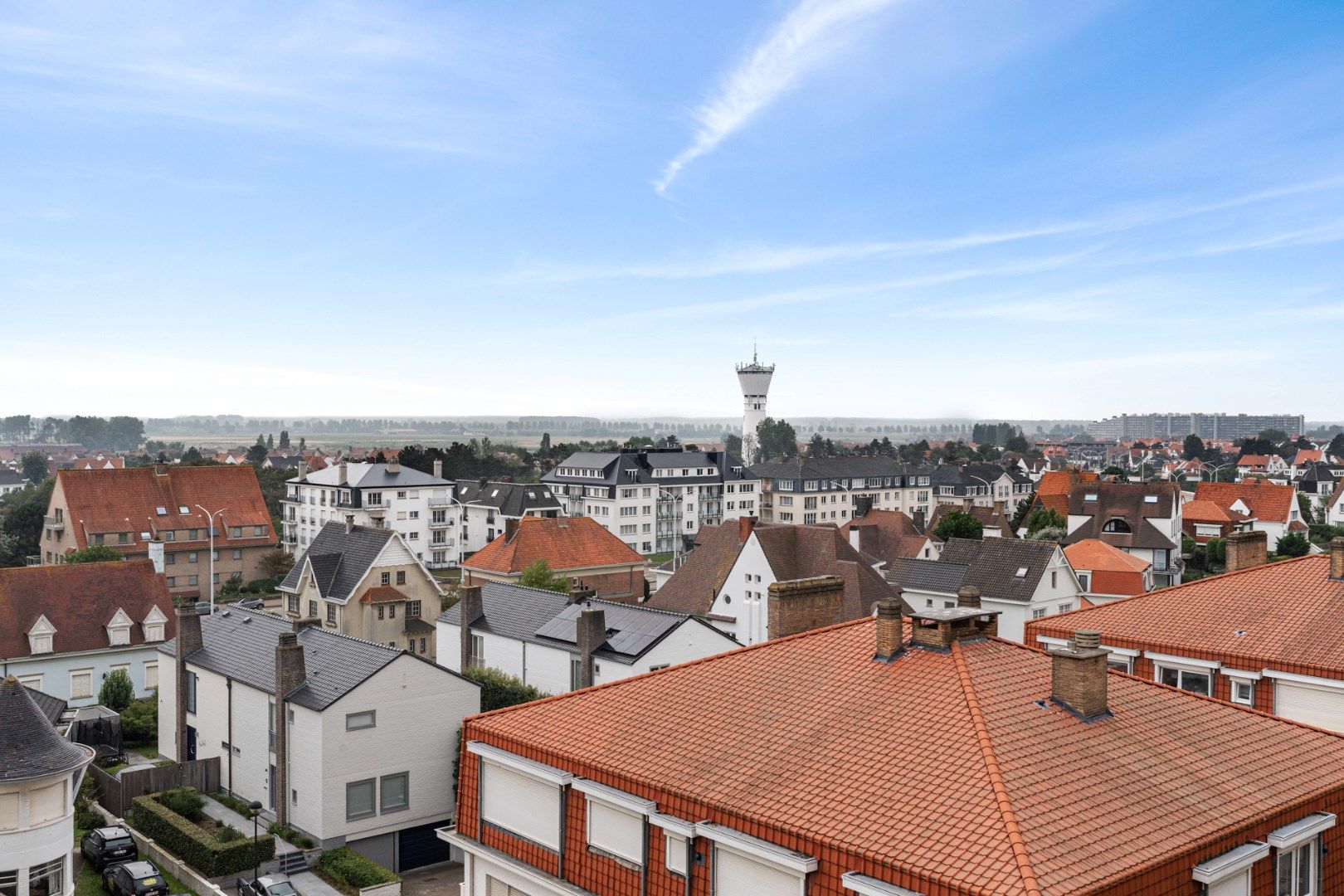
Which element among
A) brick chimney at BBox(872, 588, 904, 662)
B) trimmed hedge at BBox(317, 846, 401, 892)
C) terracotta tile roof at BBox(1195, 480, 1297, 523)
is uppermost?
brick chimney at BBox(872, 588, 904, 662)

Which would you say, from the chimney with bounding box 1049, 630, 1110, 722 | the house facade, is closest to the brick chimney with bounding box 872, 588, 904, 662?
the chimney with bounding box 1049, 630, 1110, 722

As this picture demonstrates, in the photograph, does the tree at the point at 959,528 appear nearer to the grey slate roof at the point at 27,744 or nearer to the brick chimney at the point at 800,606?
the brick chimney at the point at 800,606

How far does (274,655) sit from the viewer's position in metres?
36.5

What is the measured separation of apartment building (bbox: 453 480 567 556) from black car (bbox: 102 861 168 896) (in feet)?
252

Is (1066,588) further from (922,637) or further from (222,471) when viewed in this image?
(222,471)

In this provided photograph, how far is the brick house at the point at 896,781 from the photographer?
1302 cm

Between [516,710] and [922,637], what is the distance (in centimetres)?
744

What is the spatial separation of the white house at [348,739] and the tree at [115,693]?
12208 mm

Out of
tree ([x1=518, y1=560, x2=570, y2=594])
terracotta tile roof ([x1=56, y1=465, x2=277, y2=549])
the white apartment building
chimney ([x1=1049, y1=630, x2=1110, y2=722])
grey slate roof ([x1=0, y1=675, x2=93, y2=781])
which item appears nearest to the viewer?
Answer: chimney ([x1=1049, y1=630, x2=1110, y2=722])

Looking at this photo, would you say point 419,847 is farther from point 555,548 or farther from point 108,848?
point 555,548

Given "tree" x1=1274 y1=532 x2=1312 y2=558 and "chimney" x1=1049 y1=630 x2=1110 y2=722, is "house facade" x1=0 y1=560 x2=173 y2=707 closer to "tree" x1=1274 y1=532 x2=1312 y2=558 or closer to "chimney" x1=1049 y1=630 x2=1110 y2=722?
"chimney" x1=1049 y1=630 x2=1110 y2=722

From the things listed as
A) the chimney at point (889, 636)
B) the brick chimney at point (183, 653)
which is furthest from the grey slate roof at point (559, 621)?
the chimney at point (889, 636)

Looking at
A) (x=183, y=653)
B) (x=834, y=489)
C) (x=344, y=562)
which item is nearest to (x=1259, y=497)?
(x=834, y=489)

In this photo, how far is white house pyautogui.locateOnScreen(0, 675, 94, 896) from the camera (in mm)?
24250
